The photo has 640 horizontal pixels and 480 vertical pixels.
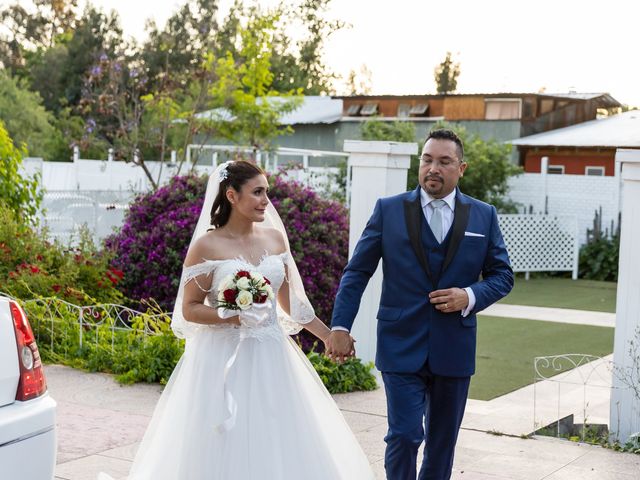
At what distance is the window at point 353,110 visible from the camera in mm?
35562

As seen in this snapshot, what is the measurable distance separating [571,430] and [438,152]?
3719 mm

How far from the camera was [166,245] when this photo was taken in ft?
35.2

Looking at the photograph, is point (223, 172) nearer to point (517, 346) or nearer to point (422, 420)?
point (422, 420)

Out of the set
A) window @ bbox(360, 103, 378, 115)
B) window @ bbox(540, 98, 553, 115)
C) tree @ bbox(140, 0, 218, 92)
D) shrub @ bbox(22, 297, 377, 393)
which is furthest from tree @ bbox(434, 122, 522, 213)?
tree @ bbox(140, 0, 218, 92)

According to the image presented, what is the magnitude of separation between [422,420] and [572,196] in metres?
18.1

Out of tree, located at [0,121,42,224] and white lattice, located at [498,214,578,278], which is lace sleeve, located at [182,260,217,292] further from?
white lattice, located at [498,214,578,278]

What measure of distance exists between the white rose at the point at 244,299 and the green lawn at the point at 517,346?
4472 mm

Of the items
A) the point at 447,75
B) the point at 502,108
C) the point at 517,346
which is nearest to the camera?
the point at 517,346

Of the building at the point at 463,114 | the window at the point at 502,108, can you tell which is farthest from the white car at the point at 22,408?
the window at the point at 502,108

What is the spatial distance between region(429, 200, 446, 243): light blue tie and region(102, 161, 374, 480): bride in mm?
922

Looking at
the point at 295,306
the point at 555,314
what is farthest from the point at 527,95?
the point at 295,306

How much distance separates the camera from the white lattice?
822 inches

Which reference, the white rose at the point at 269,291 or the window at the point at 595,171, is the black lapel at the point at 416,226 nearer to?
the white rose at the point at 269,291

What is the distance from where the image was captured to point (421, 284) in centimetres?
484
